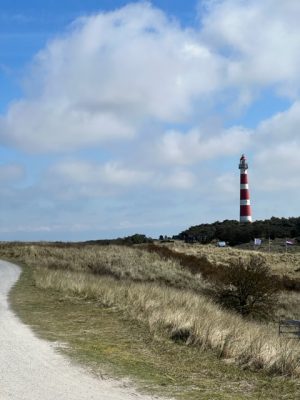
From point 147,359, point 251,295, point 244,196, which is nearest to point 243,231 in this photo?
point 244,196

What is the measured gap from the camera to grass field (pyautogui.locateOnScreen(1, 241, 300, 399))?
22.4 feet

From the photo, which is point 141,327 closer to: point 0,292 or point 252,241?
point 0,292

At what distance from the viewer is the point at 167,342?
9.24m

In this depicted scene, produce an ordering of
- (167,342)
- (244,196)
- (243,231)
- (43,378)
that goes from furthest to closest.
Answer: (243,231), (244,196), (167,342), (43,378)

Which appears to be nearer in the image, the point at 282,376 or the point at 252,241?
the point at 282,376

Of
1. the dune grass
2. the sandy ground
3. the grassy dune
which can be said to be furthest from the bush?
the grassy dune

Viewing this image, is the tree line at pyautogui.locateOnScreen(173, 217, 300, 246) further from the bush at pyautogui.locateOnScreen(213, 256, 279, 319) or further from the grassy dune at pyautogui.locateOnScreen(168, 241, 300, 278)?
the bush at pyautogui.locateOnScreen(213, 256, 279, 319)

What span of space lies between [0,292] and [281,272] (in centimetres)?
3974

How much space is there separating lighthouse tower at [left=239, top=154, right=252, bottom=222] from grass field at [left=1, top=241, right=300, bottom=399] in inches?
2808

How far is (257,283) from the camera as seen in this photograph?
22766mm

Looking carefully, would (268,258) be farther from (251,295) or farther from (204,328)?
(204,328)

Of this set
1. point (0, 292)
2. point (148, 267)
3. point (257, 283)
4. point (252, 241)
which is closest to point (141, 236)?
point (252, 241)

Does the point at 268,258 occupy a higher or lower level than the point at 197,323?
higher

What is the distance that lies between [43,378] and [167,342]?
3.03 m
